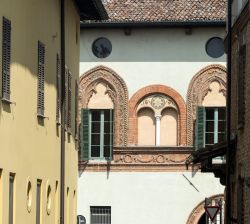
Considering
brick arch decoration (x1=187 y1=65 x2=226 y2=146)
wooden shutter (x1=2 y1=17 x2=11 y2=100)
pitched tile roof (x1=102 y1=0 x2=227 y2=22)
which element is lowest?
wooden shutter (x1=2 y1=17 x2=11 y2=100)

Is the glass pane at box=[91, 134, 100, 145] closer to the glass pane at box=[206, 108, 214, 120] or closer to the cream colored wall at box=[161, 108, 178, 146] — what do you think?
the cream colored wall at box=[161, 108, 178, 146]

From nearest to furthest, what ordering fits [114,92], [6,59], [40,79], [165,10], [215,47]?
[6,59] → [40,79] → [215,47] → [114,92] → [165,10]

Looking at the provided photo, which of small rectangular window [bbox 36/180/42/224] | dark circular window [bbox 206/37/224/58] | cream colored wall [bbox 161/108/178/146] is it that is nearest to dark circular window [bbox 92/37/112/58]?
cream colored wall [bbox 161/108/178/146]

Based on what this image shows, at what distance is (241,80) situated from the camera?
2597 centimetres

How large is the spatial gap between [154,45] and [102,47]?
2057mm

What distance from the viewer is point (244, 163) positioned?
2498cm

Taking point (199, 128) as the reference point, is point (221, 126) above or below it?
above

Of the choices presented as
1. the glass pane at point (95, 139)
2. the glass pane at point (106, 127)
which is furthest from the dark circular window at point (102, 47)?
the glass pane at point (95, 139)

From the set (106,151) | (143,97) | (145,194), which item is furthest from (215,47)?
(145,194)

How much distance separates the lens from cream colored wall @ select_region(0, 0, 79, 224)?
65.3 ft

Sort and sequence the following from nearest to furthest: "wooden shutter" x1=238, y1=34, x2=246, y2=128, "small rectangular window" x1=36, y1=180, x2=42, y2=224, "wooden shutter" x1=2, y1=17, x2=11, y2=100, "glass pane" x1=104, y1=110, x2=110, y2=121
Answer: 1. "wooden shutter" x1=2, y1=17, x2=11, y2=100
2. "small rectangular window" x1=36, y1=180, x2=42, y2=224
3. "wooden shutter" x1=238, y1=34, x2=246, y2=128
4. "glass pane" x1=104, y1=110, x2=110, y2=121

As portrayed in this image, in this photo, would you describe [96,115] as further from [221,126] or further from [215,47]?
[215,47]

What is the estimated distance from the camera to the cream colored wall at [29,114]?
1989 centimetres

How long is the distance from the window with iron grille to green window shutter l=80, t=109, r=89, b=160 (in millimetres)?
2059
